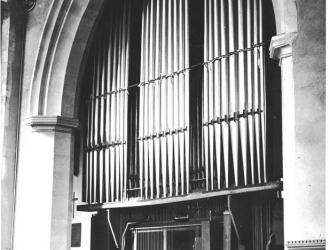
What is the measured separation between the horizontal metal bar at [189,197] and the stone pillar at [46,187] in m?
0.40

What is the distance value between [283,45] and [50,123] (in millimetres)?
4019

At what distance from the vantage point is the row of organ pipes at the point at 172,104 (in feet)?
26.6

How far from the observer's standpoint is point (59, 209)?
389 inches

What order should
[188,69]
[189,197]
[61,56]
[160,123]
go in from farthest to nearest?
[61,56]
[160,123]
[188,69]
[189,197]

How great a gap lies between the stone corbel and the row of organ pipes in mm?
793

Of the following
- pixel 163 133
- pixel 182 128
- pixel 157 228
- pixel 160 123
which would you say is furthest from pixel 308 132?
pixel 157 228

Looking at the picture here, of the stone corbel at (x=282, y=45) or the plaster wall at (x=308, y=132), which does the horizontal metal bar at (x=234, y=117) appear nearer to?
the stone corbel at (x=282, y=45)

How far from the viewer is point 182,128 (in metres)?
8.95

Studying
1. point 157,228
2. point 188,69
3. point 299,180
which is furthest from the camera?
point 157,228

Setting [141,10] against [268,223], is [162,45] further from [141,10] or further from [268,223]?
[268,223]

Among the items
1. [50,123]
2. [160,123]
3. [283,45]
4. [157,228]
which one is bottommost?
[157,228]

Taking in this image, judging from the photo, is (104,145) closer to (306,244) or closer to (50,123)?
(50,123)

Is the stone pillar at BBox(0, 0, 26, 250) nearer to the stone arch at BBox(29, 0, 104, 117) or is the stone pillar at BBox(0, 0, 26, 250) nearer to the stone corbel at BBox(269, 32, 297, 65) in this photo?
the stone arch at BBox(29, 0, 104, 117)

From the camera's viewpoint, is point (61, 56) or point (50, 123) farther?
point (61, 56)
